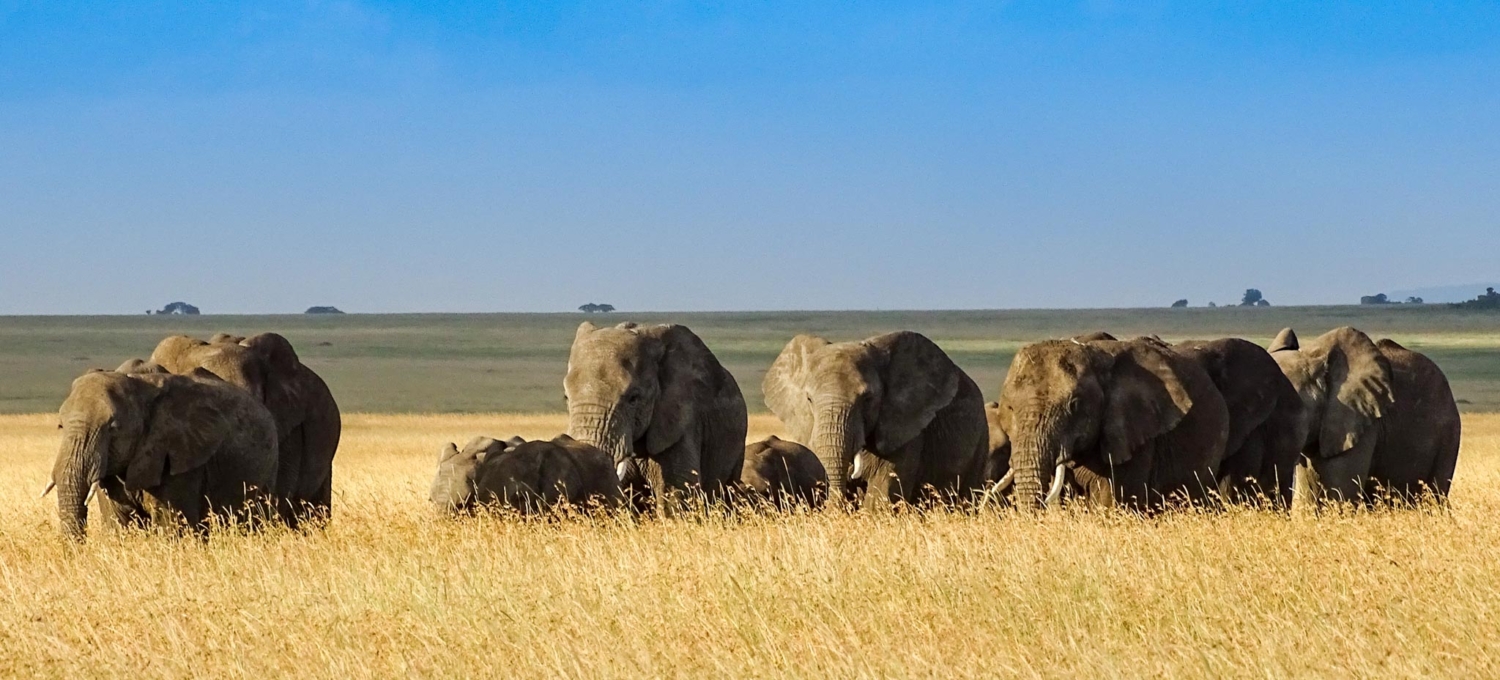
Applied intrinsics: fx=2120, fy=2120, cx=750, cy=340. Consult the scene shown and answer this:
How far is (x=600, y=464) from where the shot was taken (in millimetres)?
18016

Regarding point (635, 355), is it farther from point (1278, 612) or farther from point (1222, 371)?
point (1278, 612)

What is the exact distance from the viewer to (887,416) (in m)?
20.1

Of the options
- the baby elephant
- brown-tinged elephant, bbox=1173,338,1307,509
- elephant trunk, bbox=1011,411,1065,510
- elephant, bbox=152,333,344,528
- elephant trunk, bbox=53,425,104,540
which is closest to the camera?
elephant trunk, bbox=53,425,104,540

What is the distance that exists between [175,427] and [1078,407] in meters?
7.62

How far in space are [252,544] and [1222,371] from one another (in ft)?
32.2

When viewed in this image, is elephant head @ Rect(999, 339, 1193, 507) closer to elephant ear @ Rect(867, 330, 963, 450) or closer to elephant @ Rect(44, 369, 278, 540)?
elephant ear @ Rect(867, 330, 963, 450)

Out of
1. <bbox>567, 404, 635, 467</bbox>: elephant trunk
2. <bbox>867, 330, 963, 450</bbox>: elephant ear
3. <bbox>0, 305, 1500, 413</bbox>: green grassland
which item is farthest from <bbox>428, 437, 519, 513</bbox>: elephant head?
<bbox>0, 305, 1500, 413</bbox>: green grassland

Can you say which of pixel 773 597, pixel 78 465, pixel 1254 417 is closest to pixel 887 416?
pixel 1254 417

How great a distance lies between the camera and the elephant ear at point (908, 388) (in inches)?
792

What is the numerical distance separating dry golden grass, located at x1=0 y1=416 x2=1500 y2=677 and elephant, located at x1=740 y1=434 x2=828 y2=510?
13.3 feet

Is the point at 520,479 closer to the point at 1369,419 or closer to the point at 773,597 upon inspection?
the point at 773,597

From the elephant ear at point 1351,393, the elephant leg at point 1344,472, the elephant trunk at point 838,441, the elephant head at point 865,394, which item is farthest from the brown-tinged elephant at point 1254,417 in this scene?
the elephant trunk at point 838,441

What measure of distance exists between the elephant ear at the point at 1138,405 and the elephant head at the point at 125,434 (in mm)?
7722

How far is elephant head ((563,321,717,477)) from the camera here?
732 inches
